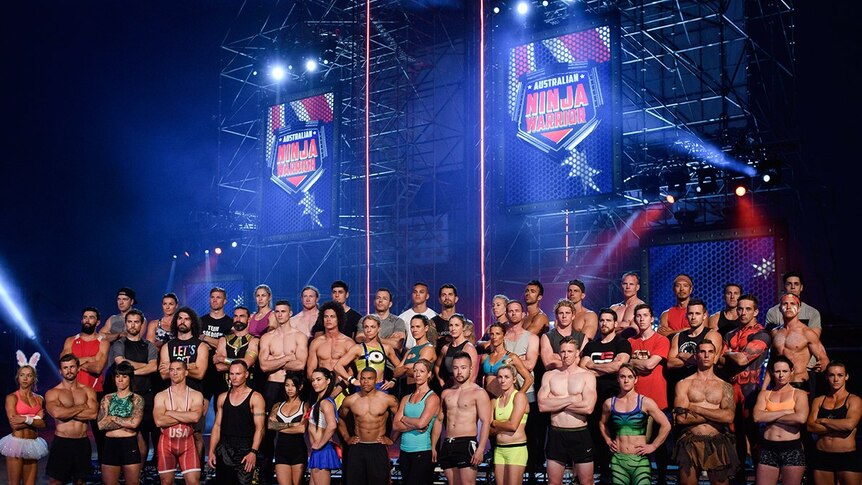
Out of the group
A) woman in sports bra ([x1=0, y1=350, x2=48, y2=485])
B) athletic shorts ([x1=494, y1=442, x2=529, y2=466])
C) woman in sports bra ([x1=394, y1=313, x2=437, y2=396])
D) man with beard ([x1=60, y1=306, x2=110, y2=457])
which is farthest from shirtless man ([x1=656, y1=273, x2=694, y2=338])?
woman in sports bra ([x1=0, y1=350, x2=48, y2=485])

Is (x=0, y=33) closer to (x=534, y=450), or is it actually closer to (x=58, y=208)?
(x=58, y=208)

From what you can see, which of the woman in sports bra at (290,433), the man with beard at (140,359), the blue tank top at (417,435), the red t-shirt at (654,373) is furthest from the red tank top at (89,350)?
the red t-shirt at (654,373)

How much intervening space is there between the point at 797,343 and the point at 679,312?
3.90 ft

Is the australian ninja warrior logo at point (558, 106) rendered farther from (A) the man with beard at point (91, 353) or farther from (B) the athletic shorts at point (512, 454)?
(A) the man with beard at point (91, 353)

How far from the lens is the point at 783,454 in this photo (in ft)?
25.7

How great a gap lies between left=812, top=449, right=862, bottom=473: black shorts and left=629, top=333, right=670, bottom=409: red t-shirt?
1387 mm

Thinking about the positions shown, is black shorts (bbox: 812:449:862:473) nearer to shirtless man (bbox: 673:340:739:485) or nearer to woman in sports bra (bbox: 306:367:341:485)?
shirtless man (bbox: 673:340:739:485)

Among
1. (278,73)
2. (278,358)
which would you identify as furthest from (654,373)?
(278,73)

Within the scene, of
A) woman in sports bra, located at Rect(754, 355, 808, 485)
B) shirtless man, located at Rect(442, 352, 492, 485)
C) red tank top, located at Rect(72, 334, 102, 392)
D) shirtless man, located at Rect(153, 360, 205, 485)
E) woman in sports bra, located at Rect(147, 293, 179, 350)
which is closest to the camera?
woman in sports bra, located at Rect(754, 355, 808, 485)

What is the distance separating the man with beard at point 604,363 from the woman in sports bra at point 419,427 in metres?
1.46

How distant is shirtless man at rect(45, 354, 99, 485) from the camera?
31.2 ft

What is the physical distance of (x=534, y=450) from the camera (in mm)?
8969

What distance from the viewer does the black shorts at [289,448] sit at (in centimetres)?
898

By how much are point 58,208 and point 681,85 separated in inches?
477
